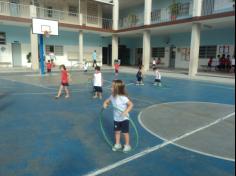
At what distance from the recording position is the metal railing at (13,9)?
21583 millimetres

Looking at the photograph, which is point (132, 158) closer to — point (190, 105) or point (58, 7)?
point (190, 105)

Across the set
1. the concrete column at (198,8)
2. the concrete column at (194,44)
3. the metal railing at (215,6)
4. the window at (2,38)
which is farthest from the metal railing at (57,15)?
the metal railing at (215,6)

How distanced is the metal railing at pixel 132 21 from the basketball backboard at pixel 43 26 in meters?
10.9

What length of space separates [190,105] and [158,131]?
3.39m

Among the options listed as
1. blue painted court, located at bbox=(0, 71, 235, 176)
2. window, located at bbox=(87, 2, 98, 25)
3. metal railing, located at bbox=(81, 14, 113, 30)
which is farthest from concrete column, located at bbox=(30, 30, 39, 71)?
blue painted court, located at bbox=(0, 71, 235, 176)

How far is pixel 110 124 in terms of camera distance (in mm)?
5914

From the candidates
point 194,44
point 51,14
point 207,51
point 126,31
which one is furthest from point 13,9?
point 207,51

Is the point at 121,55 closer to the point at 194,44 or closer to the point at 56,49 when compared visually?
the point at 56,49

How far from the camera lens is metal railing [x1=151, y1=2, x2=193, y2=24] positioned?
67.9 feet

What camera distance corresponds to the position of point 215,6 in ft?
65.6

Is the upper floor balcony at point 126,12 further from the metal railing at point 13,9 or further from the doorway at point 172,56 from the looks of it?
the doorway at point 172,56

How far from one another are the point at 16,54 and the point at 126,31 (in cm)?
1230

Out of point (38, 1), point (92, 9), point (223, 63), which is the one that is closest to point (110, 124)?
point (223, 63)

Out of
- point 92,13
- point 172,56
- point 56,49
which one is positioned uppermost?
point 92,13
